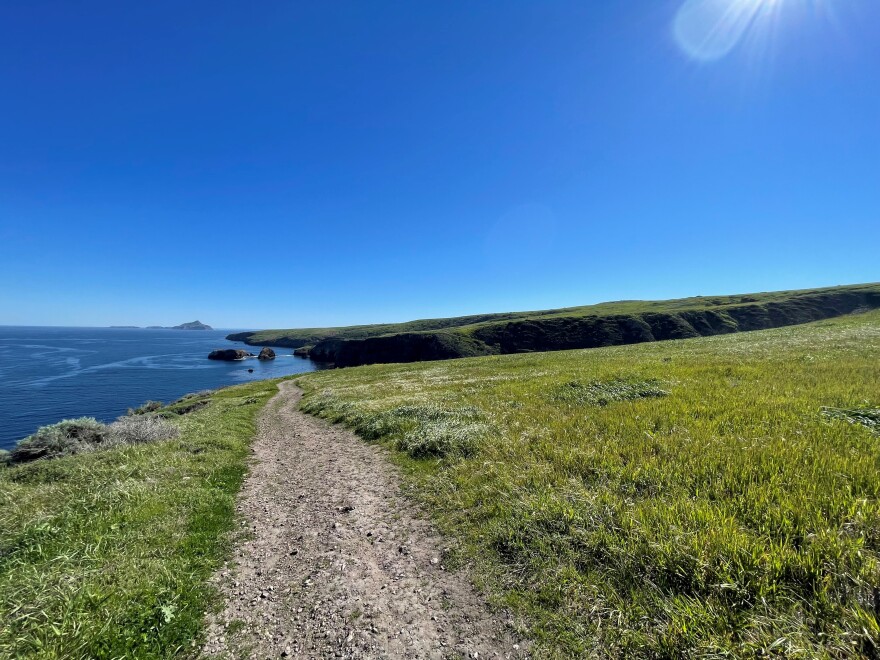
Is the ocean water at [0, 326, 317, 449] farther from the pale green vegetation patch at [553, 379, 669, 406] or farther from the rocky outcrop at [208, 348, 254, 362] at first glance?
the pale green vegetation patch at [553, 379, 669, 406]

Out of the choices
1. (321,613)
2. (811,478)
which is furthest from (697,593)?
(321,613)

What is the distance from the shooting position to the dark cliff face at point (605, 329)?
384 feet

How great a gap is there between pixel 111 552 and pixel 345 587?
513 cm

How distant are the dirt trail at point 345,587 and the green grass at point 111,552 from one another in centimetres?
70

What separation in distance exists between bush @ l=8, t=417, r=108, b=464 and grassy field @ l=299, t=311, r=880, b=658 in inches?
626

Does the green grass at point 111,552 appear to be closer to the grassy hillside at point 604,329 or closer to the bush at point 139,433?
the bush at point 139,433

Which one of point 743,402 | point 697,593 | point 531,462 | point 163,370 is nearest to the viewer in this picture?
point 697,593

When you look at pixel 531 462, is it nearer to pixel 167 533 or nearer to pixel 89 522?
pixel 167 533

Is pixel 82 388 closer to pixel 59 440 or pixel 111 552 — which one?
pixel 59 440

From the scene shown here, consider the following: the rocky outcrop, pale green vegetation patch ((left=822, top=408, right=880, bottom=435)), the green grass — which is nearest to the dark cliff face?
the rocky outcrop

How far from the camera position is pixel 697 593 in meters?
5.16

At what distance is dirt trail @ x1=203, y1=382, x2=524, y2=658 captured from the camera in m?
5.38

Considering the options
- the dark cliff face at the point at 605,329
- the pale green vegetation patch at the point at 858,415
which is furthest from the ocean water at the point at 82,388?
the pale green vegetation patch at the point at 858,415

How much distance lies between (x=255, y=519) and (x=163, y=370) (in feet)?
408
